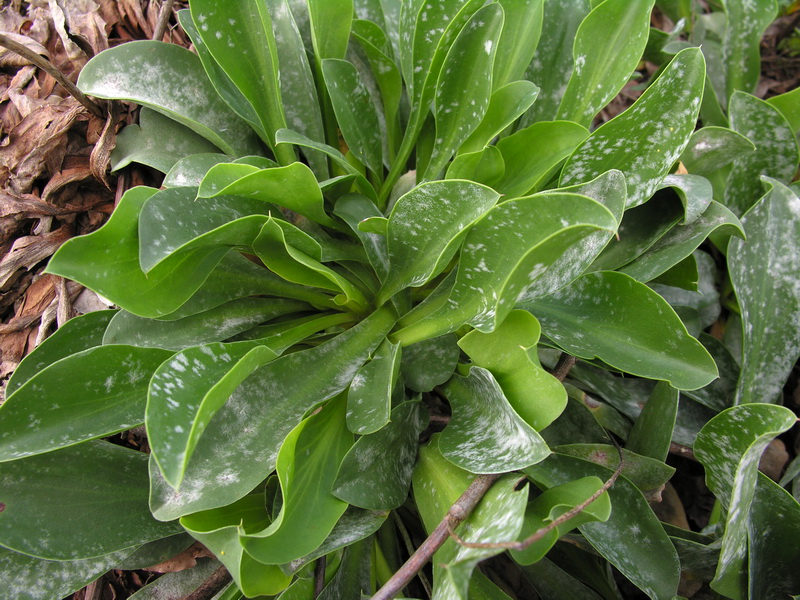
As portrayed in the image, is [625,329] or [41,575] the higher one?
[625,329]

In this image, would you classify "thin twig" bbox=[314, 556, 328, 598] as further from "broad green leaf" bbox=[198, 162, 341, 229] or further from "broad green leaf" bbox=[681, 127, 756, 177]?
"broad green leaf" bbox=[681, 127, 756, 177]

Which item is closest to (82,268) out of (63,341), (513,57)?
(63,341)

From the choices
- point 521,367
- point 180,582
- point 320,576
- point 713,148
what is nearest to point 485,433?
point 521,367

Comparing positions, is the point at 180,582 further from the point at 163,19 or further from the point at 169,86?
the point at 163,19

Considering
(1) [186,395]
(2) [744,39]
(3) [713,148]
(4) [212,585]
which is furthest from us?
(2) [744,39]

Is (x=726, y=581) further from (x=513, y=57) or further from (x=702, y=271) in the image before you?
(x=513, y=57)

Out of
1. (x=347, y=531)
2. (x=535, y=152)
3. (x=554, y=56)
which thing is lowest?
(x=347, y=531)

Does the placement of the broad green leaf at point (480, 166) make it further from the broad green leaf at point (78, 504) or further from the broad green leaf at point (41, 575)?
the broad green leaf at point (41, 575)
